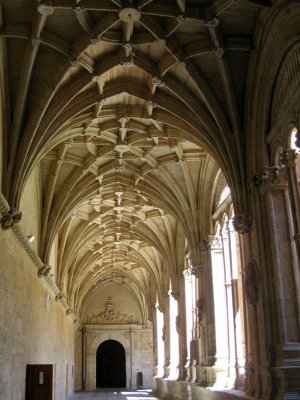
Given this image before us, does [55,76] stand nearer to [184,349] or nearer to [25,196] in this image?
[25,196]

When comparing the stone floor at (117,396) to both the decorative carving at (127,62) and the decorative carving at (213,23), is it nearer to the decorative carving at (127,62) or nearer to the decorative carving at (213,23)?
the decorative carving at (127,62)

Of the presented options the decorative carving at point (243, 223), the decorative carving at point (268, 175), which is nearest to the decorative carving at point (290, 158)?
the decorative carving at point (268, 175)

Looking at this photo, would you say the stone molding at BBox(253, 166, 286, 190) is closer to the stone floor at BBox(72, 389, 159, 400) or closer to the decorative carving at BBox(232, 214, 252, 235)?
the decorative carving at BBox(232, 214, 252, 235)

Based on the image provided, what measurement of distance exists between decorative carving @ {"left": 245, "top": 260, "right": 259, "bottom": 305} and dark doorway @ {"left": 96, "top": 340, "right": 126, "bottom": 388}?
3573cm

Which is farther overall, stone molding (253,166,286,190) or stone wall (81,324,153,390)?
stone wall (81,324,153,390)

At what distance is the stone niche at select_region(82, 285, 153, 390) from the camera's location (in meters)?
40.5

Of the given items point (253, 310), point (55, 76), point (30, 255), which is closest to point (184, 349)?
point (30, 255)

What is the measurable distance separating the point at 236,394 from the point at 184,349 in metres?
9.73

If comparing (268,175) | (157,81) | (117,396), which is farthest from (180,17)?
(117,396)

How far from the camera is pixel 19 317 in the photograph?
548 inches

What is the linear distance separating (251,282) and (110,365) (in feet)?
123

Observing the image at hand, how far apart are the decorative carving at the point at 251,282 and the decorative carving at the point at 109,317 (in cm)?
3024

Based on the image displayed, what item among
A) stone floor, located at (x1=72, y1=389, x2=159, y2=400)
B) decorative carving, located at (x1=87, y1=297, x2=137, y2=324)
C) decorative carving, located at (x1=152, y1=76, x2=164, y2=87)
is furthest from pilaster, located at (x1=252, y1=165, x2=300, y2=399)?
decorative carving, located at (x1=87, y1=297, x2=137, y2=324)

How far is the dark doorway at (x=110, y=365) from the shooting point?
46263mm
